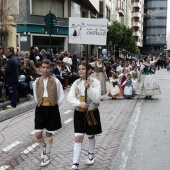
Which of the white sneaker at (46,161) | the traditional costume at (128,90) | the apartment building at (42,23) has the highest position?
the apartment building at (42,23)

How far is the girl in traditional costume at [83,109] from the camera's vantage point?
4.82 metres

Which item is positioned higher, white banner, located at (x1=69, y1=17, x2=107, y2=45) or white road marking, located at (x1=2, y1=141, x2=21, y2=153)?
white banner, located at (x1=69, y1=17, x2=107, y2=45)

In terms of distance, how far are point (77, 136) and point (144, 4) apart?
10381 centimetres

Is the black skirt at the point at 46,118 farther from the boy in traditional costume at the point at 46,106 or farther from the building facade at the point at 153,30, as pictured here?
the building facade at the point at 153,30

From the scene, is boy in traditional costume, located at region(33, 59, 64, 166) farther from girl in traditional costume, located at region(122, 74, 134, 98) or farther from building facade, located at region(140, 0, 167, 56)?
building facade, located at region(140, 0, 167, 56)

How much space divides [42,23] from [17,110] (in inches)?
742

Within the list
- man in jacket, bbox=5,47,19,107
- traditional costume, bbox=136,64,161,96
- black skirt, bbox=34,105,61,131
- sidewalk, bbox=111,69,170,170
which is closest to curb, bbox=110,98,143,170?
sidewalk, bbox=111,69,170,170

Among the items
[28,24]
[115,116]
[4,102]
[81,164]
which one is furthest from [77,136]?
[28,24]

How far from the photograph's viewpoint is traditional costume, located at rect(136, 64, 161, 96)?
12836 mm

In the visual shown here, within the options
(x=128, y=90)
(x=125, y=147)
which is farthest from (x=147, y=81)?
(x=125, y=147)

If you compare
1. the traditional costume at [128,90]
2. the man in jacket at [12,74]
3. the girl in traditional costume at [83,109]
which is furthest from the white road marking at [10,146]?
the traditional costume at [128,90]

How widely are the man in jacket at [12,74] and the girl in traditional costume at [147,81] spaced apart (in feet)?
17.8

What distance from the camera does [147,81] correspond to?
12859 mm

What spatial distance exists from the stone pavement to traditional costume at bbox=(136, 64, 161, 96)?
9.24 feet
